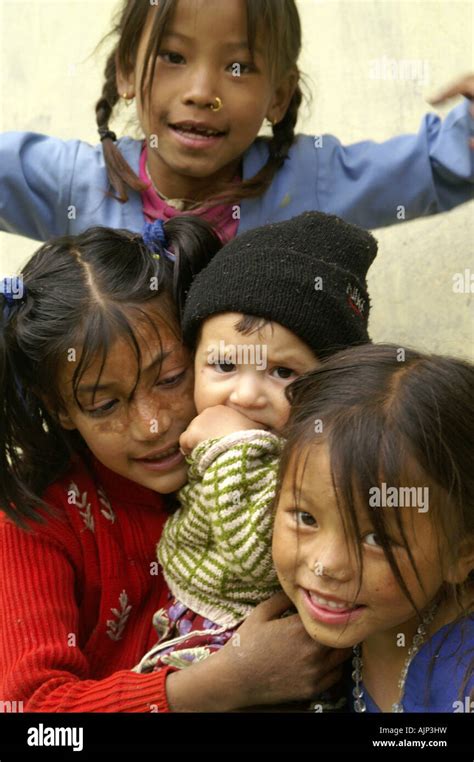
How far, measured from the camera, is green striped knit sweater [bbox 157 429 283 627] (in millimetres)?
2217

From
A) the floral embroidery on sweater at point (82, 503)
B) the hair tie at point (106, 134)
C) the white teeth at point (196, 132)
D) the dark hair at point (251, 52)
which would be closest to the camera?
the floral embroidery on sweater at point (82, 503)

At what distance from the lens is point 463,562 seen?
6.88ft

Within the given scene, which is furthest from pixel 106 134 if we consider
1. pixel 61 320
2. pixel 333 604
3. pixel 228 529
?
pixel 333 604

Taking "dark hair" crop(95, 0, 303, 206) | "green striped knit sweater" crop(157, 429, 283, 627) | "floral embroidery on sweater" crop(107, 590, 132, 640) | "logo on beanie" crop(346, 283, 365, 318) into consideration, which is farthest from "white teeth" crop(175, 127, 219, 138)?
"floral embroidery on sweater" crop(107, 590, 132, 640)

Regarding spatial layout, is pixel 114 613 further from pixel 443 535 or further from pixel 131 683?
pixel 443 535

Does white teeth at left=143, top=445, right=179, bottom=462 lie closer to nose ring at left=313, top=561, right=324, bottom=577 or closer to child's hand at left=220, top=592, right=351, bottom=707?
child's hand at left=220, top=592, right=351, bottom=707

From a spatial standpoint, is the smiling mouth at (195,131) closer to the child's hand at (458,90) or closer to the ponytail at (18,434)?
the child's hand at (458,90)

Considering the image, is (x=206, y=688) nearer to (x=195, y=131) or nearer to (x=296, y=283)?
(x=296, y=283)

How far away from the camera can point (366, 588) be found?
79.6 inches

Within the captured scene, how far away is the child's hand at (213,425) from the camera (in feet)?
7.59

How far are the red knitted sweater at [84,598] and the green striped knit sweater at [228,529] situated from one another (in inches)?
6.8

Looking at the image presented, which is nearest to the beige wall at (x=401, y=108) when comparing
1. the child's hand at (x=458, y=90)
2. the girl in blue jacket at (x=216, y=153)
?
the girl in blue jacket at (x=216, y=153)

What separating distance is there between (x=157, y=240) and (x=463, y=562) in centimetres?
101
